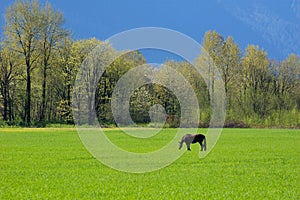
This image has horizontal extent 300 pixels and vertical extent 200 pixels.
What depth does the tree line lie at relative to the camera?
2140 inches

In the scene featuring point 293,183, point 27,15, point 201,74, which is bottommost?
point 293,183

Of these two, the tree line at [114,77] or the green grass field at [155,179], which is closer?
the green grass field at [155,179]

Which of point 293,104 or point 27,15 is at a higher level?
point 27,15

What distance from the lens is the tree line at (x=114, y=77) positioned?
54.3 m

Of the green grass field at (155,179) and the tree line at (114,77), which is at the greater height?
the tree line at (114,77)

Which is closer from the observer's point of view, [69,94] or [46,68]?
[46,68]

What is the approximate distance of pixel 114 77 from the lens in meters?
58.9

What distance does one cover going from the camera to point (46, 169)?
1573 cm

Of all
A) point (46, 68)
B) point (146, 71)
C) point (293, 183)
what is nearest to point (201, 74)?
point (146, 71)

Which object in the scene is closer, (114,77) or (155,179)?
(155,179)

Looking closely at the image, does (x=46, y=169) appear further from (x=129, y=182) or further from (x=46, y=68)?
(x=46, y=68)

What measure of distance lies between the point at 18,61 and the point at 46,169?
45326 mm

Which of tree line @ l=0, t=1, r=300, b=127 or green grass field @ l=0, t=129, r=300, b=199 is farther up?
tree line @ l=0, t=1, r=300, b=127

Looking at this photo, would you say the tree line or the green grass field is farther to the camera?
the tree line
